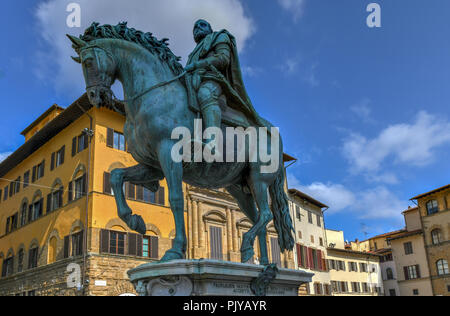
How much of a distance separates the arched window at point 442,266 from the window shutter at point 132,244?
3677cm

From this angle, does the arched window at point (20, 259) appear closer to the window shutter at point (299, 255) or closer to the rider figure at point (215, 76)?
the window shutter at point (299, 255)

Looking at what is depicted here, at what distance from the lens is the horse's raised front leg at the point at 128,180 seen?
5.31 meters

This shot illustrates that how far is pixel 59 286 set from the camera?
23.6 metres

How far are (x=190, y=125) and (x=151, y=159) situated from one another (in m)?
0.62

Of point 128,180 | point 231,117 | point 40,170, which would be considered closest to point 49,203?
point 40,170

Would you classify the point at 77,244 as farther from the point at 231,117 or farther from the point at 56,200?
the point at 231,117

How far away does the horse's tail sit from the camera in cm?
629

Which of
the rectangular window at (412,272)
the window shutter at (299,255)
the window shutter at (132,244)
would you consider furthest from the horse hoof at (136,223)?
the rectangular window at (412,272)

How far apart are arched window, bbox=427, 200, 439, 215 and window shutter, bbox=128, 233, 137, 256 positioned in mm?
36316

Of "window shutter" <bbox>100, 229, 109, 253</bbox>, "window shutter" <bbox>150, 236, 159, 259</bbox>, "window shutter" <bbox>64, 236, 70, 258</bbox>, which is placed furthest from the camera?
"window shutter" <bbox>150, 236, 159, 259</bbox>

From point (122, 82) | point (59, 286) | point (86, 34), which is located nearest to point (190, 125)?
point (122, 82)

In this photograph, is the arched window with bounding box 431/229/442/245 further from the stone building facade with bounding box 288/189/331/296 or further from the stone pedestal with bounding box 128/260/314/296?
the stone pedestal with bounding box 128/260/314/296

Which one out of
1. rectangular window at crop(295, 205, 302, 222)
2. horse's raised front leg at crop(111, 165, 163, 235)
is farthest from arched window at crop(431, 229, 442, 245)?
horse's raised front leg at crop(111, 165, 163, 235)

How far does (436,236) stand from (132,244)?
3704 cm
